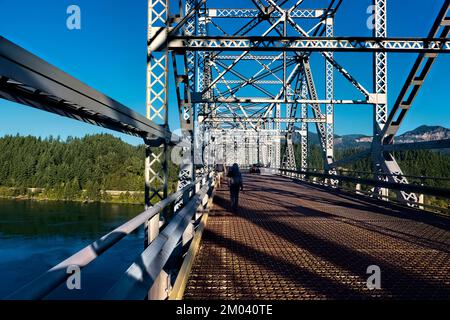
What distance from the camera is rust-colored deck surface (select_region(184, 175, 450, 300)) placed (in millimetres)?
3844

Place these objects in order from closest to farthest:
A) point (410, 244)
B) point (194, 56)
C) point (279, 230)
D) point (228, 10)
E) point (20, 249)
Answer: point (410, 244) < point (279, 230) < point (194, 56) < point (228, 10) < point (20, 249)

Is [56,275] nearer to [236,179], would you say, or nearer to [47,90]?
[47,90]

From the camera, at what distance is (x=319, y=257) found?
202 inches

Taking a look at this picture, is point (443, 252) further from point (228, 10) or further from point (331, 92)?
point (228, 10)

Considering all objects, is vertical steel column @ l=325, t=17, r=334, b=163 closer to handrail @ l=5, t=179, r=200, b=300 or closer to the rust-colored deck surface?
the rust-colored deck surface

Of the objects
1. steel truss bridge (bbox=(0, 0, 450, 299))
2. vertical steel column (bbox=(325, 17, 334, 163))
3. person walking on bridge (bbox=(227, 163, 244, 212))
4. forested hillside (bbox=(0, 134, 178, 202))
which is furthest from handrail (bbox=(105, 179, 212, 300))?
forested hillside (bbox=(0, 134, 178, 202))

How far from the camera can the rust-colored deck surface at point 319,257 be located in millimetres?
3844

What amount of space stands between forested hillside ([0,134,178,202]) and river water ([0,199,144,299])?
95.4 feet

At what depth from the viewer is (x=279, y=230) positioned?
714 cm

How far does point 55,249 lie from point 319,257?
42176mm

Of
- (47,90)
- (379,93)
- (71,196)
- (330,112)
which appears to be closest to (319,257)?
(47,90)
